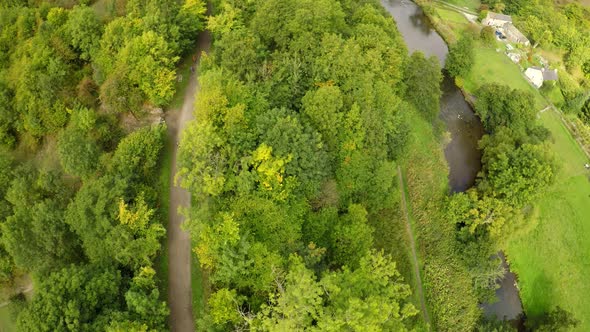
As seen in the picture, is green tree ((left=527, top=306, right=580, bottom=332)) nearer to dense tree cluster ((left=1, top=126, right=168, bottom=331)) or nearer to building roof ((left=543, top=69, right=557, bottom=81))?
dense tree cluster ((left=1, top=126, right=168, bottom=331))

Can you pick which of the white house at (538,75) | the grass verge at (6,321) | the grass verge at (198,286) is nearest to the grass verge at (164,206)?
the grass verge at (198,286)

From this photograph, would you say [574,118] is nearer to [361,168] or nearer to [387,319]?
[361,168]

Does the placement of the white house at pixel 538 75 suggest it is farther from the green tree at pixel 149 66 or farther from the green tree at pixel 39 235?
the green tree at pixel 39 235

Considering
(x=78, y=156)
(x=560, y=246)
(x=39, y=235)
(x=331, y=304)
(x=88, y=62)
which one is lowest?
(x=560, y=246)

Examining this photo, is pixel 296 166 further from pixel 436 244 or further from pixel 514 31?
pixel 514 31

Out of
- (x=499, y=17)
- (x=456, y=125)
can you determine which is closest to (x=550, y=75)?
(x=499, y=17)

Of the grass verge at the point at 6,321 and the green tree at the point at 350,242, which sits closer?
the grass verge at the point at 6,321
